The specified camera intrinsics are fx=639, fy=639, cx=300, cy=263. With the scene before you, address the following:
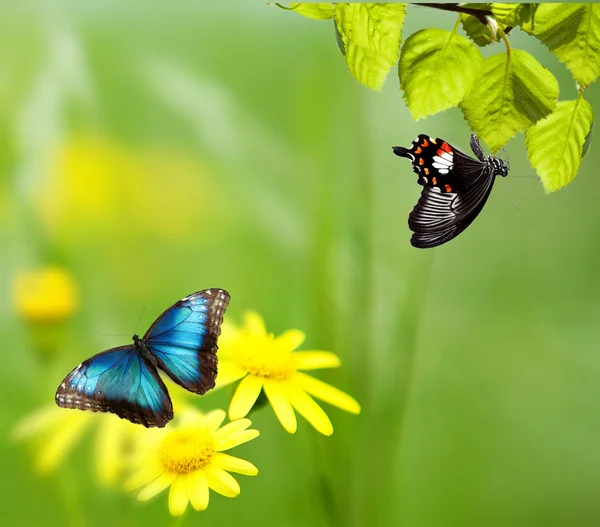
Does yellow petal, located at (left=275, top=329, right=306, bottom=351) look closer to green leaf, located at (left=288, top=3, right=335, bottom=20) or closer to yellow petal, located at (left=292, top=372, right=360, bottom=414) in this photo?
yellow petal, located at (left=292, top=372, right=360, bottom=414)

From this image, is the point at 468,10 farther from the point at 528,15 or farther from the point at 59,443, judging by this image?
the point at 59,443

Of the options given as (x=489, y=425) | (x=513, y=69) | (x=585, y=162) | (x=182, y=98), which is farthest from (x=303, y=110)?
(x=489, y=425)

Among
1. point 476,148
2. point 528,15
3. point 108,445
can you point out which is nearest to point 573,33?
point 528,15

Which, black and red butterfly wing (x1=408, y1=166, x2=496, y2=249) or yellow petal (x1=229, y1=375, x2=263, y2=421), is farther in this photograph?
black and red butterfly wing (x1=408, y1=166, x2=496, y2=249)

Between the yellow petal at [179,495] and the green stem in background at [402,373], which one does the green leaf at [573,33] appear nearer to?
the green stem in background at [402,373]

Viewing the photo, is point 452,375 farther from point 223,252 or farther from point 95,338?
point 95,338

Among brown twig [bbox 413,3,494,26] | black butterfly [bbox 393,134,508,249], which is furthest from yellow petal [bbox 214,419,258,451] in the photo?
brown twig [bbox 413,3,494,26]

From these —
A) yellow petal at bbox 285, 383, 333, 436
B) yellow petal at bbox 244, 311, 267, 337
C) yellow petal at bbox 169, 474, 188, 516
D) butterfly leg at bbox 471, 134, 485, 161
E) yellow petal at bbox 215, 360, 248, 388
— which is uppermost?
butterfly leg at bbox 471, 134, 485, 161
